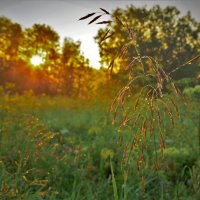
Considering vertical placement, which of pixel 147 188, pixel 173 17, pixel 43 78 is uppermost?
pixel 173 17

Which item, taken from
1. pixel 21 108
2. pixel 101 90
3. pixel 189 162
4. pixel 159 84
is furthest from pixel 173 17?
pixel 159 84

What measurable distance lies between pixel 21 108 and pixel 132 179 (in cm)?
479

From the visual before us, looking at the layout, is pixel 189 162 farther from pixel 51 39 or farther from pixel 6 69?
pixel 51 39

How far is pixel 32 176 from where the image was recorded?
121 inches

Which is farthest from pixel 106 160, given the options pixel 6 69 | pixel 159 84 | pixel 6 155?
pixel 6 69

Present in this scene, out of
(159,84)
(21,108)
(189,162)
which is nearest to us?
(159,84)

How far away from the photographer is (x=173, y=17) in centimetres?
2305

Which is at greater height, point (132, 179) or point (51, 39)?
point (51, 39)

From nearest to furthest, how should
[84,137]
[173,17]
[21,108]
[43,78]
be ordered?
[84,137] < [21,108] < [173,17] < [43,78]

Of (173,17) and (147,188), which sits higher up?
(173,17)

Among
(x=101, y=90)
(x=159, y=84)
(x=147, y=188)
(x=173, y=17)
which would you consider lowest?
(x=147, y=188)

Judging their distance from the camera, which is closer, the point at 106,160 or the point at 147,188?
the point at 147,188

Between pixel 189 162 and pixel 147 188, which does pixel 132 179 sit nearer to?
pixel 147 188

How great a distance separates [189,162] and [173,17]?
822 inches
